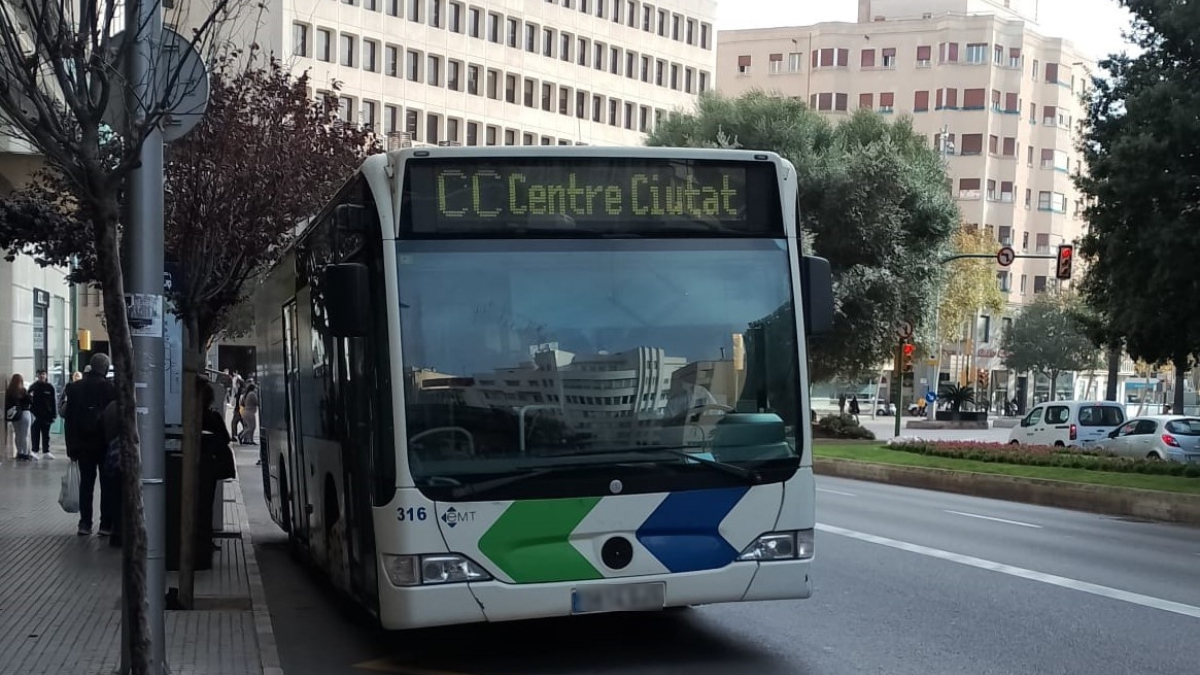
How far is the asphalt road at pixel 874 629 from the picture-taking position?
8.27 meters

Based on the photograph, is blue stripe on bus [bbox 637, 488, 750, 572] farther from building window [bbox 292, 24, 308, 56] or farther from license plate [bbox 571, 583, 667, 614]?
building window [bbox 292, 24, 308, 56]

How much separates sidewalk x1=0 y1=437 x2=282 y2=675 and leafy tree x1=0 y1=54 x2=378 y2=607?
2.14 m

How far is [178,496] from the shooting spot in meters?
11.4

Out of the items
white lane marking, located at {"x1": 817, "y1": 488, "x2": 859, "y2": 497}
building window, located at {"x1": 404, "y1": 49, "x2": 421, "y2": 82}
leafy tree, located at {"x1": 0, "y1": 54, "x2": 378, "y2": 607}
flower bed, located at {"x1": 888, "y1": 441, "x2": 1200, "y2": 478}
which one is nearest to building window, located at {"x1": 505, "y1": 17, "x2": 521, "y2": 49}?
building window, located at {"x1": 404, "y1": 49, "x2": 421, "y2": 82}

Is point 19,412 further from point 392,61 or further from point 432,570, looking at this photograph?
point 392,61

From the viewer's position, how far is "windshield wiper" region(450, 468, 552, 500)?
25.0 feet

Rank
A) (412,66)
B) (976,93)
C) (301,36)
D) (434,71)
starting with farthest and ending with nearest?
1. (976,93)
2. (434,71)
3. (412,66)
4. (301,36)

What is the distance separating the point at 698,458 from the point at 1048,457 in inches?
802

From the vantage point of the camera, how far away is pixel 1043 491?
73.7ft

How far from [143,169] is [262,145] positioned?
885 cm

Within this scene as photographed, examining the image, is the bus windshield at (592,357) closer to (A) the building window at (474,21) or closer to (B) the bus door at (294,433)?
(B) the bus door at (294,433)

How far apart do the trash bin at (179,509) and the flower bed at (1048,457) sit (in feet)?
56.6

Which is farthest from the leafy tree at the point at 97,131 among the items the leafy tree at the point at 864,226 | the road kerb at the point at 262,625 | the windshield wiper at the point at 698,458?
the leafy tree at the point at 864,226

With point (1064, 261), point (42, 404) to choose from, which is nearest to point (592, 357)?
point (42, 404)
